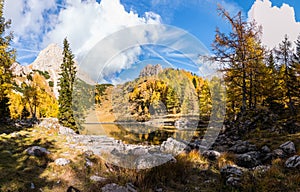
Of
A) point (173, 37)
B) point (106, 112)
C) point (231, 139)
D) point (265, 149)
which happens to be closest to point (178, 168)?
point (106, 112)

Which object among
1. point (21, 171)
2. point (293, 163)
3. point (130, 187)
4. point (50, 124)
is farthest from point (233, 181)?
point (50, 124)

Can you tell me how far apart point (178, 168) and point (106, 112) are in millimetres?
3632

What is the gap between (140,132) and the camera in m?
9.38

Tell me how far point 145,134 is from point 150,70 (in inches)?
117

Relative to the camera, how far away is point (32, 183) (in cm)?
764

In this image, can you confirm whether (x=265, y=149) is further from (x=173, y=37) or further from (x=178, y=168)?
(x=173, y=37)

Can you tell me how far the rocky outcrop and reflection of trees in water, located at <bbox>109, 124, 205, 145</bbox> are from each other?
209 cm

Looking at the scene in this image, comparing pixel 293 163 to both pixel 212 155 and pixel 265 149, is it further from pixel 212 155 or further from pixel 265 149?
pixel 212 155

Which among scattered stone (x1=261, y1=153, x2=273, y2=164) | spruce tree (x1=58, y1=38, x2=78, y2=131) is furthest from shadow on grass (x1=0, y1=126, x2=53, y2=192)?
spruce tree (x1=58, y1=38, x2=78, y2=131)

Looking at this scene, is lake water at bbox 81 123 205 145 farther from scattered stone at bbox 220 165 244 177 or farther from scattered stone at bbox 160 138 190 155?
scattered stone at bbox 220 165 244 177

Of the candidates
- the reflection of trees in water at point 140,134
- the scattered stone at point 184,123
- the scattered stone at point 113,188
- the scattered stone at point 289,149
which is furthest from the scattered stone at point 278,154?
the scattered stone at point 113,188

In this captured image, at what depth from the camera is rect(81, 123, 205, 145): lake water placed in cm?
903

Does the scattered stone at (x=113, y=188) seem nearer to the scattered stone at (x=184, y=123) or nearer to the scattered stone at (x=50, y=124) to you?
the scattered stone at (x=184, y=123)

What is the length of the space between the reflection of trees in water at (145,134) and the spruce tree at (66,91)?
23301 mm
